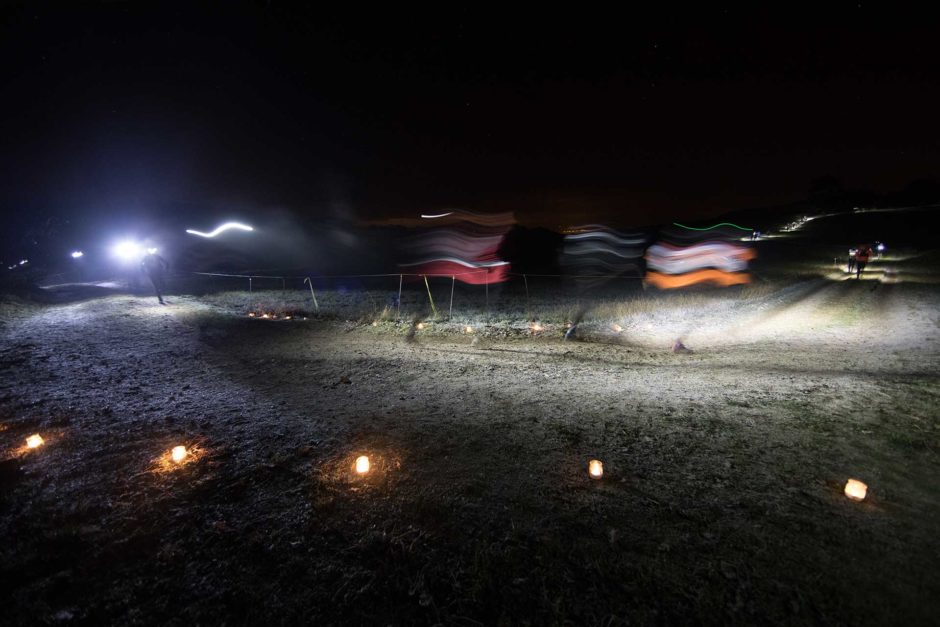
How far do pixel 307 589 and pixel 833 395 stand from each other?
6.71 m

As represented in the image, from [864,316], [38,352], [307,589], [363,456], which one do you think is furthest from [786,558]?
[38,352]

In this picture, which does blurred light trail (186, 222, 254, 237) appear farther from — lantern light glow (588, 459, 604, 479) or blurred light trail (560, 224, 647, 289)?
lantern light glow (588, 459, 604, 479)

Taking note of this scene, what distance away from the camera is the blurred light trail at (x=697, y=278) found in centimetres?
2428

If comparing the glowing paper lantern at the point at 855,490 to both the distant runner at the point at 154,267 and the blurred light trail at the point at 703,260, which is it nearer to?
the distant runner at the point at 154,267

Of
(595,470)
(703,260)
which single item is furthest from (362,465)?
(703,260)

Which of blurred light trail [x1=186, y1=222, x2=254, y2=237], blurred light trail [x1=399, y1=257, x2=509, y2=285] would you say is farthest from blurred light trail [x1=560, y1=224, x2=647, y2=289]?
blurred light trail [x1=186, y1=222, x2=254, y2=237]

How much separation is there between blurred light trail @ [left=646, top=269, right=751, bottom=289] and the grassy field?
16.6m

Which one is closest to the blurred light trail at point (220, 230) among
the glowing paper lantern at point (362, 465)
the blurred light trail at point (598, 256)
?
the blurred light trail at point (598, 256)

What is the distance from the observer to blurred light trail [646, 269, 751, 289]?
24.3 metres

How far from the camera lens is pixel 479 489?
3811mm

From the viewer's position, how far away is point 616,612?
2.54 metres

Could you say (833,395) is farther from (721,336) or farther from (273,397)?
(273,397)

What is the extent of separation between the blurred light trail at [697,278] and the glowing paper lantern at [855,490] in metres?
22.1

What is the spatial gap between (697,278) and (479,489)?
2804 cm
